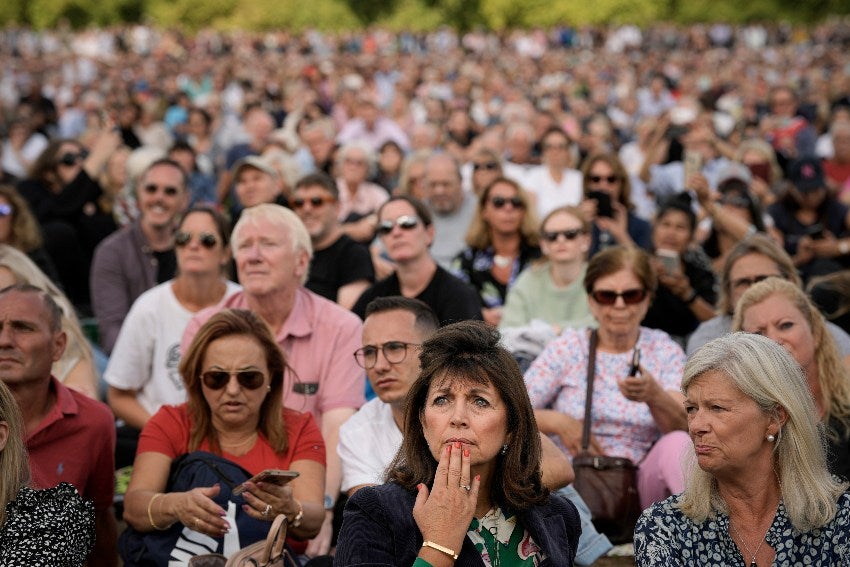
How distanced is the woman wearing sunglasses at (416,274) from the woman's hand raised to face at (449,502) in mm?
2848

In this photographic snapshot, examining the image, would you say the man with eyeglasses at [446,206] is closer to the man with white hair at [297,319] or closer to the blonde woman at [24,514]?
the man with white hair at [297,319]

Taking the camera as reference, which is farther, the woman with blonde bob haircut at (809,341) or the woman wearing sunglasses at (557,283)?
the woman wearing sunglasses at (557,283)

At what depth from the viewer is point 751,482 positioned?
3.56 meters

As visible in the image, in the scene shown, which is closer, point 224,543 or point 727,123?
point 224,543

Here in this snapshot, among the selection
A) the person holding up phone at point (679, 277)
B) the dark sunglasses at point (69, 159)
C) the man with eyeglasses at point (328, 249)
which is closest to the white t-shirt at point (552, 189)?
the person holding up phone at point (679, 277)

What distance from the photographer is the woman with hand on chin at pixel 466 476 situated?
321 cm

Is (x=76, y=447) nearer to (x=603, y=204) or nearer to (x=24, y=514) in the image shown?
(x=24, y=514)

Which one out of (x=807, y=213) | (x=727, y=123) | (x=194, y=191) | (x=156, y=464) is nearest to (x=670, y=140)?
(x=807, y=213)

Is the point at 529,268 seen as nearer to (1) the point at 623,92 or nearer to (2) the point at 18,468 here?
(2) the point at 18,468

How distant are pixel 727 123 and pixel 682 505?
48.4ft

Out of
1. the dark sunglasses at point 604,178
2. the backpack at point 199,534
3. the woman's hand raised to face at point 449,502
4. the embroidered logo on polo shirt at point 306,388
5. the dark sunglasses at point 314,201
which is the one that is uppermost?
the dark sunglasses at point 604,178

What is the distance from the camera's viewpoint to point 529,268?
716 centimetres

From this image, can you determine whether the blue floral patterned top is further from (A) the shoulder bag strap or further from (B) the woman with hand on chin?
(A) the shoulder bag strap

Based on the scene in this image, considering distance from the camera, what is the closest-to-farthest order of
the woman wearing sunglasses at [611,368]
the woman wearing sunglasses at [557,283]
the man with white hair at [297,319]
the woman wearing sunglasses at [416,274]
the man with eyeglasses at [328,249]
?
the woman wearing sunglasses at [611,368] < the man with white hair at [297,319] < the woman wearing sunglasses at [416,274] < the woman wearing sunglasses at [557,283] < the man with eyeglasses at [328,249]
